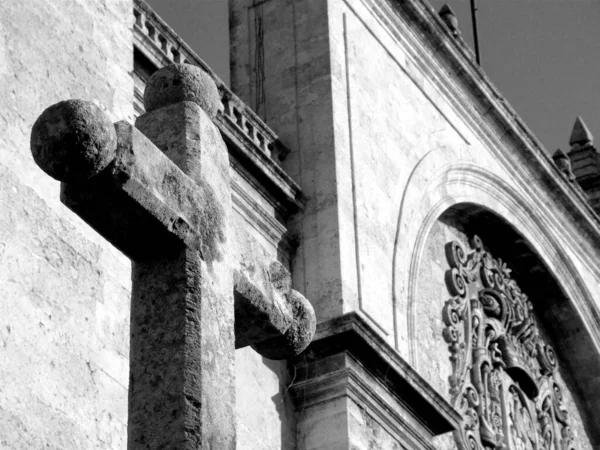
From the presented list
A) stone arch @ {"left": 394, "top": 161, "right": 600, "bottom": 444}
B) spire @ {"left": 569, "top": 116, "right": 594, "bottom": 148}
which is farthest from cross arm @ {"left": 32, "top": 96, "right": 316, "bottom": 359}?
spire @ {"left": 569, "top": 116, "right": 594, "bottom": 148}

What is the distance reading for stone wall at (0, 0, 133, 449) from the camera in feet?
19.1

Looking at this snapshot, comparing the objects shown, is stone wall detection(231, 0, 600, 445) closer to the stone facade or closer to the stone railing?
the stone facade

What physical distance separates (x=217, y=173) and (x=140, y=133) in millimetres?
422

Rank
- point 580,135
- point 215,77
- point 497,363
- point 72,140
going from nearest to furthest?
point 72,140
point 215,77
point 497,363
point 580,135

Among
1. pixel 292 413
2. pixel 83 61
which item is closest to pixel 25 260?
pixel 83 61

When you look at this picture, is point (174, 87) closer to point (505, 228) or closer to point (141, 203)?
point (141, 203)

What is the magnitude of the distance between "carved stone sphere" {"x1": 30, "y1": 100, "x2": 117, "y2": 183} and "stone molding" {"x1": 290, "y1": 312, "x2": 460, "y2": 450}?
602cm

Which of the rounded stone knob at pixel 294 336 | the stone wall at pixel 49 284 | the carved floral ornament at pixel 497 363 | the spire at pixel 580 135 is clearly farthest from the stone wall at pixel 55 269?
the spire at pixel 580 135

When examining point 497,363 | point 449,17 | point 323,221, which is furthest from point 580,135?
point 323,221

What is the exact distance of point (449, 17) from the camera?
1425cm

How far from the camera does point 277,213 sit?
10.6m

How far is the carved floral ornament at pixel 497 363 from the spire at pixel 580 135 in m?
4.67

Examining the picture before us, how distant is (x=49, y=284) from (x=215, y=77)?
4331mm

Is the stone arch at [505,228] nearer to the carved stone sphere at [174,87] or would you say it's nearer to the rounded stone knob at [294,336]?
the rounded stone knob at [294,336]
